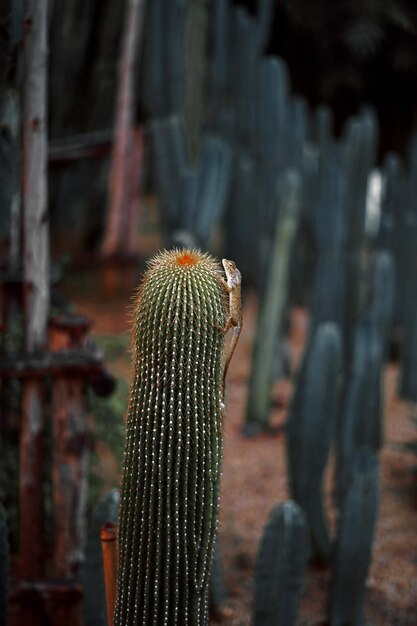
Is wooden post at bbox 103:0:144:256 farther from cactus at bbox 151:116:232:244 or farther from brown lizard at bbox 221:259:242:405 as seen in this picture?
brown lizard at bbox 221:259:242:405

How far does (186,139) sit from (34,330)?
3.72 meters

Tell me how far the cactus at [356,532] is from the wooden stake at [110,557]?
1.26 m

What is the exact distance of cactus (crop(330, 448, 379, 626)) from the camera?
334 centimetres

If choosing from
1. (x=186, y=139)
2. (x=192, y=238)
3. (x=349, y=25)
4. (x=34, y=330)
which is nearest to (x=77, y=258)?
(x=186, y=139)

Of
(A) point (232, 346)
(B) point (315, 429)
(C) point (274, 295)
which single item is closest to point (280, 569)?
(B) point (315, 429)

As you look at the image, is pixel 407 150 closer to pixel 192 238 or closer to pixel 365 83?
pixel 365 83

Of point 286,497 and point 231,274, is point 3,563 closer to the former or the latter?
point 231,274

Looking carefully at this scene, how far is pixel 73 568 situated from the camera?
3299 millimetres

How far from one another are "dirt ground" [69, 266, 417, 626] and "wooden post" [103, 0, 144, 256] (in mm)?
1413

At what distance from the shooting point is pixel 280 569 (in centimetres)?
295

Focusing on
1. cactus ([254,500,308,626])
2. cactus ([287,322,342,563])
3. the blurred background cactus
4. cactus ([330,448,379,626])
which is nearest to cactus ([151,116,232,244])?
the blurred background cactus

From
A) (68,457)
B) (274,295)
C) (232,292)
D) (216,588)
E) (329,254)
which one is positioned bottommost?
(216,588)

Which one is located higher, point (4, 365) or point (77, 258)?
point (77, 258)

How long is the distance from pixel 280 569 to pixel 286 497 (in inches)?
75.6
